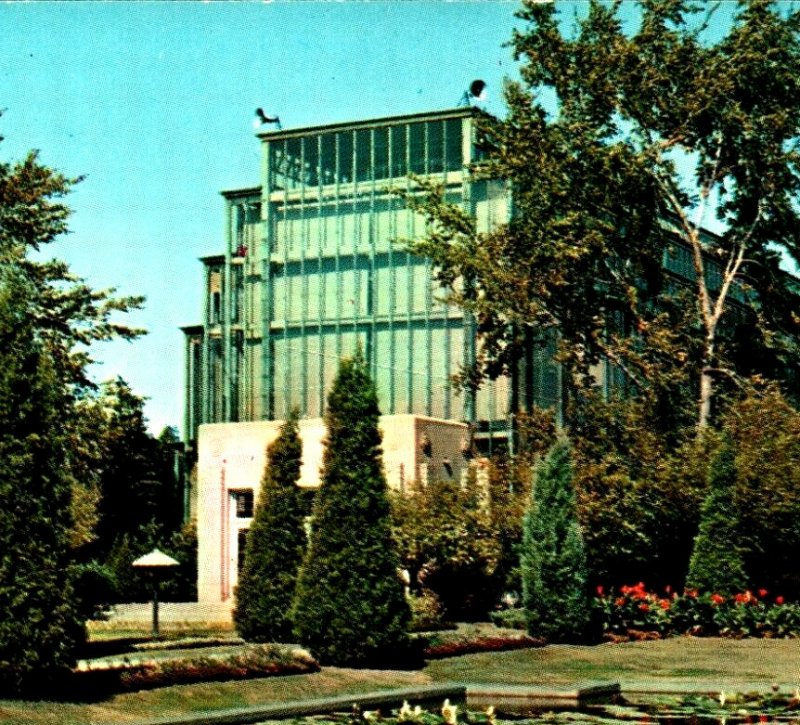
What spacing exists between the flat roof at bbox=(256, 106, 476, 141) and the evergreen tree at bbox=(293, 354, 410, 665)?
3082 centimetres

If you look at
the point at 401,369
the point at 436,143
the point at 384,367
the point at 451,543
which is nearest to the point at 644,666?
the point at 451,543

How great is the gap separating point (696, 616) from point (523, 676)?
36.2 ft

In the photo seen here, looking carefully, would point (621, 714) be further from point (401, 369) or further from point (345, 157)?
point (345, 157)

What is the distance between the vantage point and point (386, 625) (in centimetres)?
2202

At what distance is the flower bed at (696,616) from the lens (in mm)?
31938

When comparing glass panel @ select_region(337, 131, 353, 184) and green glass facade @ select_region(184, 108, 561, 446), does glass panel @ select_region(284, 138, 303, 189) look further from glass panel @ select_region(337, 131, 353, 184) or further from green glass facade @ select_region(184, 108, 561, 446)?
glass panel @ select_region(337, 131, 353, 184)

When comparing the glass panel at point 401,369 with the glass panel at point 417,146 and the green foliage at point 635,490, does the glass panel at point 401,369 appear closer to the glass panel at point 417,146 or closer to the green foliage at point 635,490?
the glass panel at point 417,146

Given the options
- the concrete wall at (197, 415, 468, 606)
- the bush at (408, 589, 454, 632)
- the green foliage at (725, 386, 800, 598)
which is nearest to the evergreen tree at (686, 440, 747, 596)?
the green foliage at (725, 386, 800, 598)

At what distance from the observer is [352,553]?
2244cm

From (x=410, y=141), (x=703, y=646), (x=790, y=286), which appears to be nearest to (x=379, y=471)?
(x=703, y=646)

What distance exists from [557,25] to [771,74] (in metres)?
5.66

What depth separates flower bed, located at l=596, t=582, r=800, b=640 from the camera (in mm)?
31938

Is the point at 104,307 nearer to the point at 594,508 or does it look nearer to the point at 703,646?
the point at 594,508

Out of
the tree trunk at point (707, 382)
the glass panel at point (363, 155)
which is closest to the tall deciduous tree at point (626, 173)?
the tree trunk at point (707, 382)
